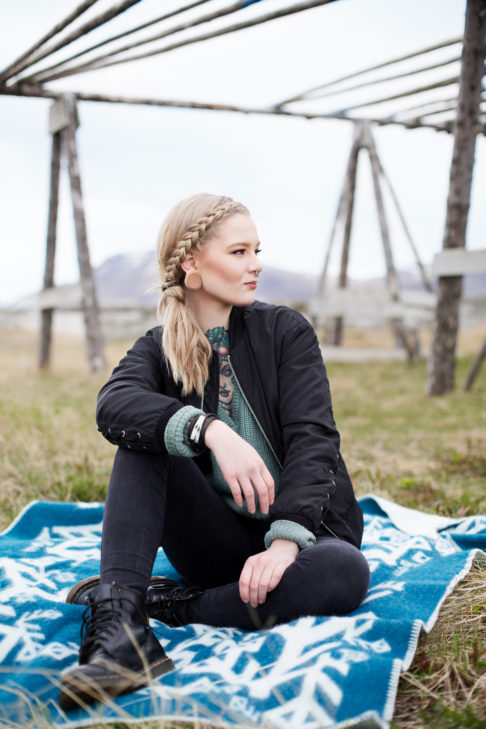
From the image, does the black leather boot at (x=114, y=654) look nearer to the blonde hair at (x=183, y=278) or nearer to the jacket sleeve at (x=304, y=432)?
the jacket sleeve at (x=304, y=432)

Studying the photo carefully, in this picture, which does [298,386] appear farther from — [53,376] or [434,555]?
[53,376]

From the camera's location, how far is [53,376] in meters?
8.59

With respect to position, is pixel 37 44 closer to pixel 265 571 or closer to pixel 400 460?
pixel 400 460

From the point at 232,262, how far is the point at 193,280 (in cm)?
17

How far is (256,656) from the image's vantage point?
1717 mm

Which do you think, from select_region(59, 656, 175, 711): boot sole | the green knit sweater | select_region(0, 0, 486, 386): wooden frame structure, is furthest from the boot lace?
select_region(0, 0, 486, 386): wooden frame structure

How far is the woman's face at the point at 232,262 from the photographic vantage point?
7.36 feet

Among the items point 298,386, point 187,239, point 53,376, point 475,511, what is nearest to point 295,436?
point 298,386

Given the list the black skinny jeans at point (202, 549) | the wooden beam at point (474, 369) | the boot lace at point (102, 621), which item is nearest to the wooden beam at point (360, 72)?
the wooden beam at point (474, 369)

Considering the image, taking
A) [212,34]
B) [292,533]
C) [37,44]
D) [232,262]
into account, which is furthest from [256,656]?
[37,44]

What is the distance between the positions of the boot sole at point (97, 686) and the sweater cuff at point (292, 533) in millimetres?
486

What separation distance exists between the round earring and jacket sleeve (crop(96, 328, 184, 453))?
303 mm

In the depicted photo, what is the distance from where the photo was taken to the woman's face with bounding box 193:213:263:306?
2.24m

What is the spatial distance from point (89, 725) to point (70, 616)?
0.55 meters
